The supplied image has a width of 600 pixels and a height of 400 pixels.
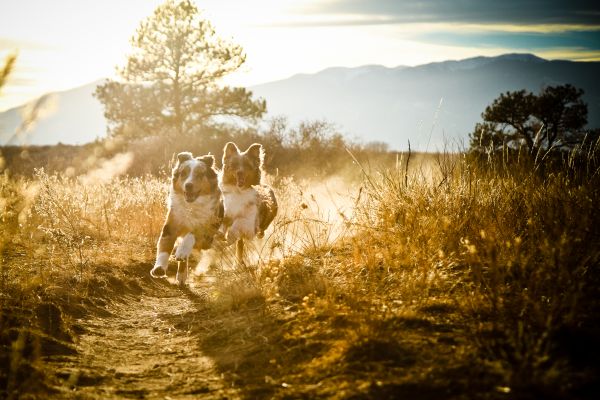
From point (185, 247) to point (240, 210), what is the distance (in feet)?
5.21

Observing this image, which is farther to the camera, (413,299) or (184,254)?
(184,254)

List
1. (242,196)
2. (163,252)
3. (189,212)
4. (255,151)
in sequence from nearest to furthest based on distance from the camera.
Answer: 1. (163,252)
2. (189,212)
3. (242,196)
4. (255,151)

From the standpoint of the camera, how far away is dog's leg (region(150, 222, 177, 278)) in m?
6.10

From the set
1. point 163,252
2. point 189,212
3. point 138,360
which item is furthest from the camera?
point 189,212

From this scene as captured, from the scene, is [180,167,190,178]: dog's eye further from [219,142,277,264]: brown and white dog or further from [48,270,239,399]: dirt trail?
[48,270,239,399]: dirt trail

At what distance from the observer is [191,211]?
22.5 feet

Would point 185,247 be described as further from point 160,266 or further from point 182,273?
point 160,266

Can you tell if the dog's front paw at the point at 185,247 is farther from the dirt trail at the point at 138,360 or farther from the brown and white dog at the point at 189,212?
the dirt trail at the point at 138,360

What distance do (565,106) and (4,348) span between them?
2791cm

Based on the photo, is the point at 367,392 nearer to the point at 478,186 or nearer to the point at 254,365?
the point at 254,365

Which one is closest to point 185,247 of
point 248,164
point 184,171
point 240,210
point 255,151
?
point 184,171

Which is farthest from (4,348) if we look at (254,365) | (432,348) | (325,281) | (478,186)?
(478,186)

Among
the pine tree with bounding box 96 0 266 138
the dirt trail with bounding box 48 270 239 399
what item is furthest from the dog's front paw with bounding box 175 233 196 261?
the pine tree with bounding box 96 0 266 138

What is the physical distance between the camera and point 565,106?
81.8ft
